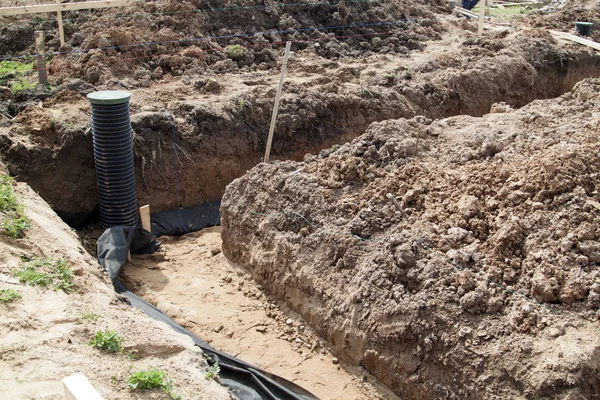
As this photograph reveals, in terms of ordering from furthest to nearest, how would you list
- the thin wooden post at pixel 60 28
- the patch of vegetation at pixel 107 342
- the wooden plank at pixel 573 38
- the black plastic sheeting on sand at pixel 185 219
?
the wooden plank at pixel 573 38, the thin wooden post at pixel 60 28, the black plastic sheeting on sand at pixel 185 219, the patch of vegetation at pixel 107 342

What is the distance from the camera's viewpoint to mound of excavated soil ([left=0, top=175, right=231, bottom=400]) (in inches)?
159

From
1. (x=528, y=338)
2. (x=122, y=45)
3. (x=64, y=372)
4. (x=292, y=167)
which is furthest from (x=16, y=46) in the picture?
(x=528, y=338)

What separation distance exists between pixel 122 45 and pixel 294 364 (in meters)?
7.44

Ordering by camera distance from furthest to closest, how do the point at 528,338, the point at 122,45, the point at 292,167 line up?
the point at 122,45 < the point at 292,167 < the point at 528,338

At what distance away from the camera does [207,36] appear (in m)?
12.5

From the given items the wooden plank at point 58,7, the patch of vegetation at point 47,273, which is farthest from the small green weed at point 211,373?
the wooden plank at point 58,7

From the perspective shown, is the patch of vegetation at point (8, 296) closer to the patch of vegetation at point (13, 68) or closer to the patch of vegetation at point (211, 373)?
the patch of vegetation at point (211, 373)

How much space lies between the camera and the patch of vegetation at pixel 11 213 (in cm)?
570

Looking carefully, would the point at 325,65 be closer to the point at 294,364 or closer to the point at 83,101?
the point at 83,101

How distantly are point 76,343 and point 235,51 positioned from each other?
339 inches

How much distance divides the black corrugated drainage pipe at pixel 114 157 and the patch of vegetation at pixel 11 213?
61.4 inches

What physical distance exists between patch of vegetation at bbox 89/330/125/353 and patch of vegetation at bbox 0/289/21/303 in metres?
0.79

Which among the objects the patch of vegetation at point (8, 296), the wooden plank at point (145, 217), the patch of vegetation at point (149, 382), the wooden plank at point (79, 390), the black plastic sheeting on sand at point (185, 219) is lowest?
the black plastic sheeting on sand at point (185, 219)

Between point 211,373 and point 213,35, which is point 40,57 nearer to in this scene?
point 213,35
